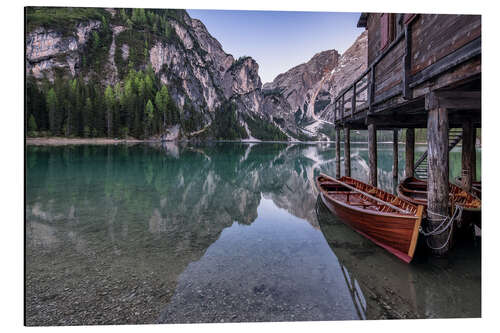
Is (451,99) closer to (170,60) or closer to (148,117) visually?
(148,117)

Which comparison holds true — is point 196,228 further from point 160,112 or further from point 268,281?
point 160,112

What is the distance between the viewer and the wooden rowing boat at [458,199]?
23.5 ft

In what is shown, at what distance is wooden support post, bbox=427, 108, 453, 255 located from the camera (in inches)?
245

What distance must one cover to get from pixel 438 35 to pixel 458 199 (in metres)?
6.10

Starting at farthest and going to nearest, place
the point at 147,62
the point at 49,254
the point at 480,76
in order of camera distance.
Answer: the point at 147,62 < the point at 49,254 < the point at 480,76

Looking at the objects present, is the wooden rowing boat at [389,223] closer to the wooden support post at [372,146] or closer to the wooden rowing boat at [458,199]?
the wooden rowing boat at [458,199]

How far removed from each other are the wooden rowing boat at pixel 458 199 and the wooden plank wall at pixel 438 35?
391cm

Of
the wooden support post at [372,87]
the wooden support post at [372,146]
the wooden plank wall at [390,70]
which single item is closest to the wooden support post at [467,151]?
the wooden support post at [372,146]

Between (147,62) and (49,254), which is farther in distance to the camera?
(147,62)

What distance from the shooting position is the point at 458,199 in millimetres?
9398

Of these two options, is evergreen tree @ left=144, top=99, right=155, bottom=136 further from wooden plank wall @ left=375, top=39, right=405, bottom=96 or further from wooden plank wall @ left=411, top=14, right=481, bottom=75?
wooden plank wall @ left=411, top=14, right=481, bottom=75

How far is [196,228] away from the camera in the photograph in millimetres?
9414

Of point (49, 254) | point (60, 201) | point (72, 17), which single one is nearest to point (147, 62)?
point (72, 17)

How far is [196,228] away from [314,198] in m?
7.56
